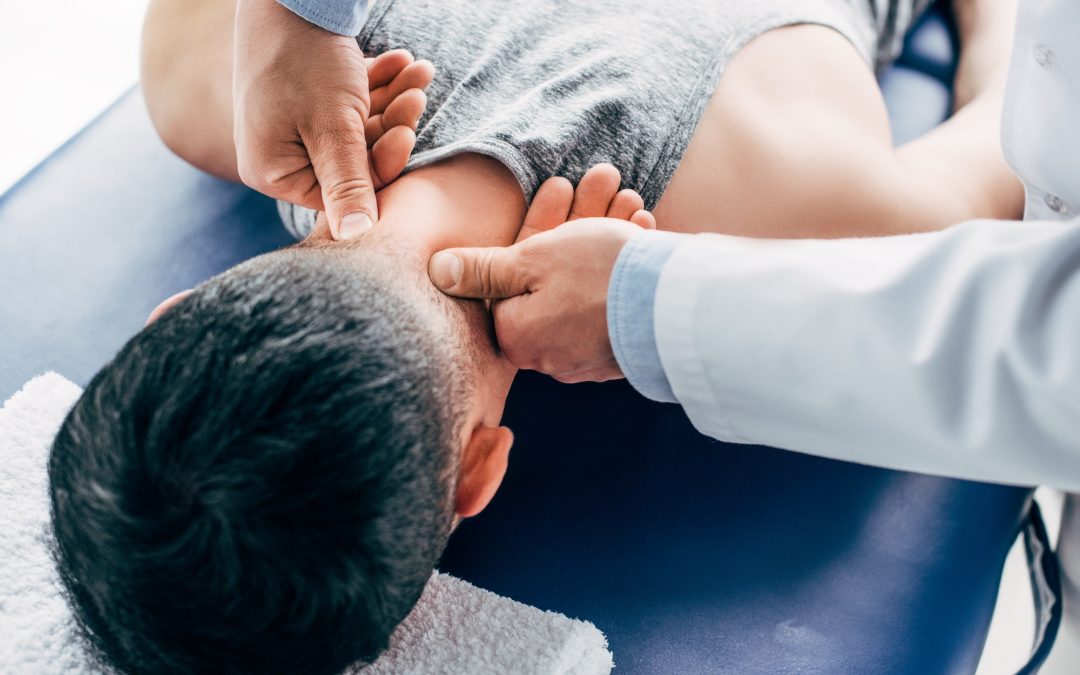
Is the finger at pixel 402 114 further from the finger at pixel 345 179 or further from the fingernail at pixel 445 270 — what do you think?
the fingernail at pixel 445 270

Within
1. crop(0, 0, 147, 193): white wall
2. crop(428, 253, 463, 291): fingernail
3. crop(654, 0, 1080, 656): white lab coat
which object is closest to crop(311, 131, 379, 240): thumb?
crop(428, 253, 463, 291): fingernail

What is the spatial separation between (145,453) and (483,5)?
0.77m

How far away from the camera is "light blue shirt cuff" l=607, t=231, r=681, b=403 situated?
2.57ft

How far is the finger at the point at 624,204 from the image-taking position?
95cm

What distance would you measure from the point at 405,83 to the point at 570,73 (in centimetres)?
21

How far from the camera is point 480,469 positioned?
2.69 ft

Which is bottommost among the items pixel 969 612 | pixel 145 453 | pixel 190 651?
pixel 969 612

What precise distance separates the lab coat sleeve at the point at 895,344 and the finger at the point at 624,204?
0.59ft

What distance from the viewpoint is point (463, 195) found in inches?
37.0

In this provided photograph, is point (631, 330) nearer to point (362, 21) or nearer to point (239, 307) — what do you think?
point (239, 307)

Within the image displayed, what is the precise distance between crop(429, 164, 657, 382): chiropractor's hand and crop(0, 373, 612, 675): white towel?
0.29 meters

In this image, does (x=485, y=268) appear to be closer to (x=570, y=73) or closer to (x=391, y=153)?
(x=391, y=153)

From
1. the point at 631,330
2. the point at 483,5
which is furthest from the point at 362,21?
the point at 631,330

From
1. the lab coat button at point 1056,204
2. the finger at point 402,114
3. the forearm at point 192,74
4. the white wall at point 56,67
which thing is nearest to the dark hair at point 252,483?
the finger at point 402,114
